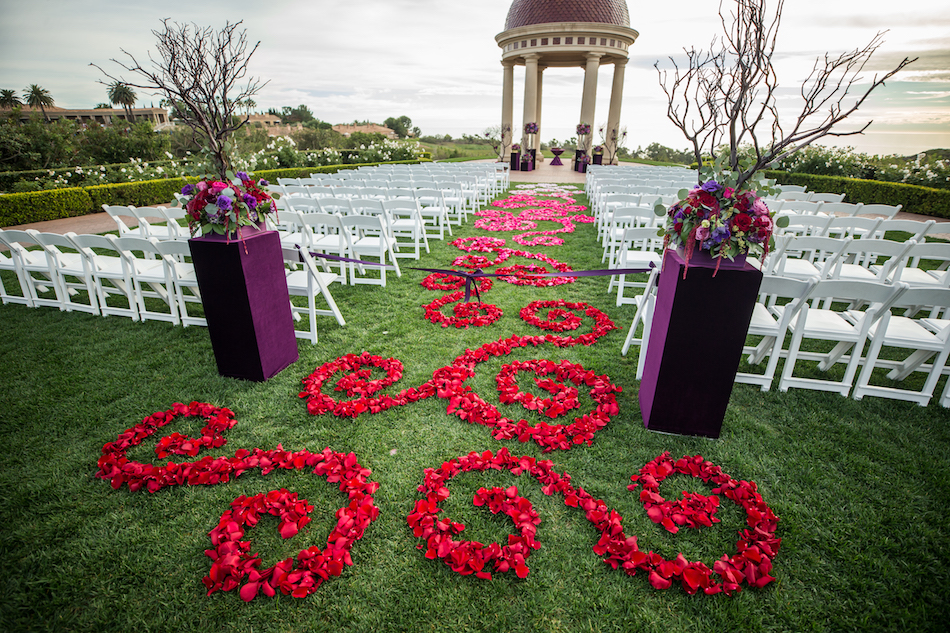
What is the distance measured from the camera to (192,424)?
3162 millimetres

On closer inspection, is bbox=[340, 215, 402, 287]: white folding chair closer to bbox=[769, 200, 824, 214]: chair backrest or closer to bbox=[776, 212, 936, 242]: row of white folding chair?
bbox=[776, 212, 936, 242]: row of white folding chair

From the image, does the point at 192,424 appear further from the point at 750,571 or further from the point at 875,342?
the point at 875,342

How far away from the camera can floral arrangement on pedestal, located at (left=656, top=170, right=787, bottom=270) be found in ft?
8.37

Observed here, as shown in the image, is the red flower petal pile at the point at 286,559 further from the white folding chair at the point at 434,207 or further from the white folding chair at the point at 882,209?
the white folding chair at the point at 882,209

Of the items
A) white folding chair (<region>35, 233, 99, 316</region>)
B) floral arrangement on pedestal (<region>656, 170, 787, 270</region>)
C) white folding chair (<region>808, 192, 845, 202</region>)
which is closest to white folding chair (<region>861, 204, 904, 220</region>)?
white folding chair (<region>808, 192, 845, 202</region>)

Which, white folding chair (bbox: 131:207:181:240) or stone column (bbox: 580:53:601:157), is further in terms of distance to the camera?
stone column (bbox: 580:53:601:157)

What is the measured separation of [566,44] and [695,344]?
3243 centimetres

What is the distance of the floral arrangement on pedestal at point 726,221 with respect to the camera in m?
2.55

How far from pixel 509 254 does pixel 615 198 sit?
2722 millimetres

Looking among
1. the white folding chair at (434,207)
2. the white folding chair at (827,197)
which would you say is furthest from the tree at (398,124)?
the white folding chair at (827,197)

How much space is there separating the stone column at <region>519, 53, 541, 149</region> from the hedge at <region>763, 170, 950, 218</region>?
18880mm

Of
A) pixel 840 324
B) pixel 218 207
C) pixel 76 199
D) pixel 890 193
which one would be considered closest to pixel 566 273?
pixel 840 324

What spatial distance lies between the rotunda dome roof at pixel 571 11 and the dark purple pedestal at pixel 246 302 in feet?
112

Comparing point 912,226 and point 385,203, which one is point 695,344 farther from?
point 385,203
